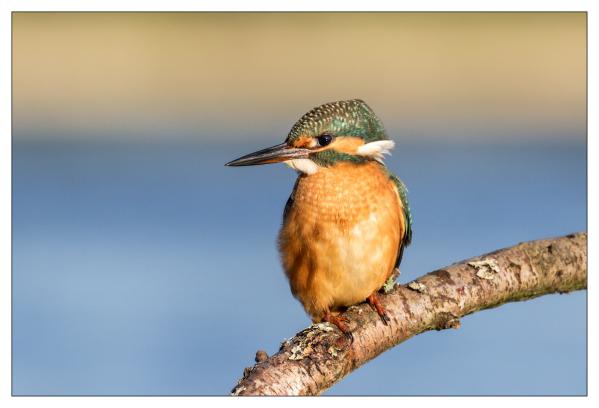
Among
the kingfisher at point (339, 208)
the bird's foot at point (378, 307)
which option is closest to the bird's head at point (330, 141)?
the kingfisher at point (339, 208)

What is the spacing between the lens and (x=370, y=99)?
232 inches

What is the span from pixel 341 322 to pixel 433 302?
264 millimetres

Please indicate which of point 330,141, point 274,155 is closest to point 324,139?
point 330,141

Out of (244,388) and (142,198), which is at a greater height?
(142,198)

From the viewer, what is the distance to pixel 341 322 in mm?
2422

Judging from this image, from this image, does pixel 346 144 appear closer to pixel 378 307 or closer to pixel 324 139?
pixel 324 139

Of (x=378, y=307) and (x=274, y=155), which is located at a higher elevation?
(x=274, y=155)

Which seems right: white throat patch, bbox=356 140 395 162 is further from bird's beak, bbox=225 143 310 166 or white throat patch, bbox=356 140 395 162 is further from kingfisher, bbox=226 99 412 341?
bird's beak, bbox=225 143 310 166

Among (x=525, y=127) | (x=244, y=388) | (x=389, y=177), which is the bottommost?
(x=244, y=388)

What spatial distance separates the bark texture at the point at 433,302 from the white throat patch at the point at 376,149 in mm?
354

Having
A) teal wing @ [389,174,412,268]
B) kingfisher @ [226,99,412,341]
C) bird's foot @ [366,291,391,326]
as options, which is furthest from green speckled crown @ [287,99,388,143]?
bird's foot @ [366,291,391,326]

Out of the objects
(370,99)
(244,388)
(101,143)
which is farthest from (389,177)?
(101,143)
